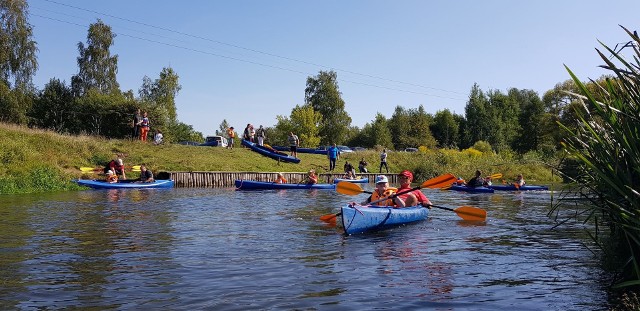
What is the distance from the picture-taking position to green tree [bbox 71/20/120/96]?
47.0m

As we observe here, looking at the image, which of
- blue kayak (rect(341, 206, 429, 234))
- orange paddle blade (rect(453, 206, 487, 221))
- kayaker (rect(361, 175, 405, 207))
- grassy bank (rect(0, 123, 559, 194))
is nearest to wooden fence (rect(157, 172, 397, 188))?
grassy bank (rect(0, 123, 559, 194))

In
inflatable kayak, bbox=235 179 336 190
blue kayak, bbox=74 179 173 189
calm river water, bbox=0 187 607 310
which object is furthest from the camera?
inflatable kayak, bbox=235 179 336 190

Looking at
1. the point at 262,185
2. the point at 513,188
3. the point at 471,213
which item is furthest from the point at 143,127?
the point at 471,213

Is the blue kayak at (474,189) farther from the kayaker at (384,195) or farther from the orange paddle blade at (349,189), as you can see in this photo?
the kayaker at (384,195)

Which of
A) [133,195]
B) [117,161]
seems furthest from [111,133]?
[133,195]

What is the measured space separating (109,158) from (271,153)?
10.4 meters

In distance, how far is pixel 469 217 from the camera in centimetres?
1382

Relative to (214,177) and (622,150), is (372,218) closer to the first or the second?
(622,150)

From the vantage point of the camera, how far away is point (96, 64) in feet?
155

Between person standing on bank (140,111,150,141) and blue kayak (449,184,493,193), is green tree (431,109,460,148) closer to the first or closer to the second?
blue kayak (449,184,493,193)

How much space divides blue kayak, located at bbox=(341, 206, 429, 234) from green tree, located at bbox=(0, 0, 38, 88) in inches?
1324

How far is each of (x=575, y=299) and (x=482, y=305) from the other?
1.12m

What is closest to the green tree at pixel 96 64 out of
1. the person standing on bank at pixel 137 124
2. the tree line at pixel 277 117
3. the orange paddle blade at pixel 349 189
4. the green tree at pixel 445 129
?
the tree line at pixel 277 117

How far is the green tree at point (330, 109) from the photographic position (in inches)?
2596
